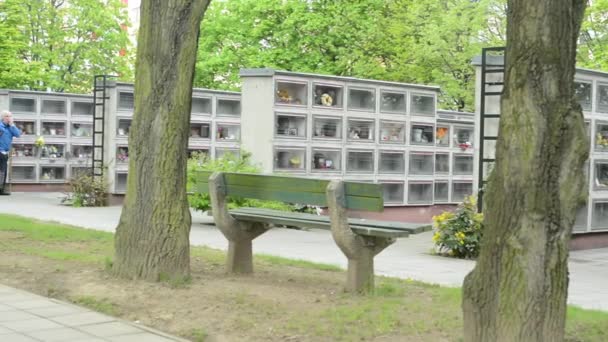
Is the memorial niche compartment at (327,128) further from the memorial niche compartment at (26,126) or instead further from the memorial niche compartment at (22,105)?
the memorial niche compartment at (22,105)

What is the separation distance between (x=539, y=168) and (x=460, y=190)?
584 inches

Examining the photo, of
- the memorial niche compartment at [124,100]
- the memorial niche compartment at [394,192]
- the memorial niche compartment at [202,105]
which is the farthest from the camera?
the memorial niche compartment at [202,105]

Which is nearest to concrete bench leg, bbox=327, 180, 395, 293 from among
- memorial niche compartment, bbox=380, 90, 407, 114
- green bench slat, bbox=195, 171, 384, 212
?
green bench slat, bbox=195, 171, 384, 212

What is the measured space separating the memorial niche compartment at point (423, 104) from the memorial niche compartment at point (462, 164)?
4.85ft

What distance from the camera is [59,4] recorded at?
126 feet

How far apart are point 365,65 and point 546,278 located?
27107 mm

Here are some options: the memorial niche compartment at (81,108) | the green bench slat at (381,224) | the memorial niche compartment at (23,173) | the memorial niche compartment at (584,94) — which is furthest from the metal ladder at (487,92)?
the memorial niche compartment at (23,173)

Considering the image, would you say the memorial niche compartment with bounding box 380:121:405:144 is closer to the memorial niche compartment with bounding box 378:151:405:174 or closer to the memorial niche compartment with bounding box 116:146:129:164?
the memorial niche compartment with bounding box 378:151:405:174

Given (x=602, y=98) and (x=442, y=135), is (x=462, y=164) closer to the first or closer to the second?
(x=442, y=135)

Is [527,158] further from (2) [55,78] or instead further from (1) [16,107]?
(2) [55,78]

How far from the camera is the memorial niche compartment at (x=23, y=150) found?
23.8m

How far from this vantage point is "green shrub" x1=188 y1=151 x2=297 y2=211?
14542mm

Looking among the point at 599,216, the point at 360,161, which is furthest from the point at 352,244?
the point at 360,161

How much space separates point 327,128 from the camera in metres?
16.8
